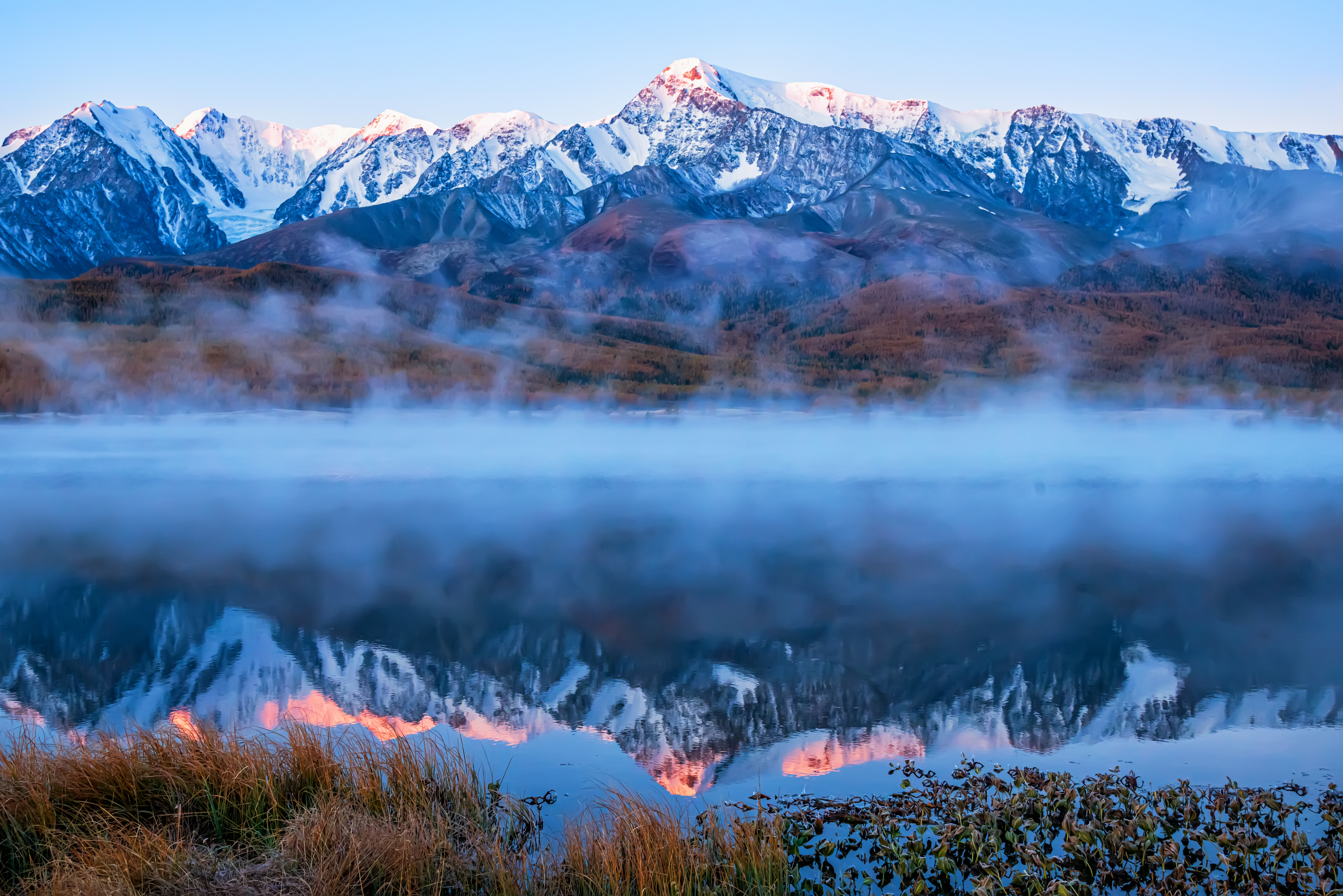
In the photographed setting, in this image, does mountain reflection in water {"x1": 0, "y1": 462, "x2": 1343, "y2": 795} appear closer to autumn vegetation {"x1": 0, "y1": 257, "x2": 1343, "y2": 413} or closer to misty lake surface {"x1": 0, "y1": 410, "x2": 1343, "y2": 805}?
misty lake surface {"x1": 0, "y1": 410, "x2": 1343, "y2": 805}

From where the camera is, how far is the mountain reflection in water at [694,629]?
34.2 feet

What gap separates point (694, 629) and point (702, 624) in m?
0.33

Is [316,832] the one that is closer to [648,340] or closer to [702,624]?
[702,624]

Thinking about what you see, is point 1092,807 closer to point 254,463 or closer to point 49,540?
point 49,540

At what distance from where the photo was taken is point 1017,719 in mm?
10367

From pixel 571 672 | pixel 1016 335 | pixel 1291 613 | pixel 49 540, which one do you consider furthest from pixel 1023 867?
pixel 1016 335

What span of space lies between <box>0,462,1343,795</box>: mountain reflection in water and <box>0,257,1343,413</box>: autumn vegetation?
6982 centimetres

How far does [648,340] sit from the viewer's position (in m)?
134

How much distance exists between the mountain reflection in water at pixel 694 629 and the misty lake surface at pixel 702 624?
8 cm

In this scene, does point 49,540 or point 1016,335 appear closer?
point 49,540

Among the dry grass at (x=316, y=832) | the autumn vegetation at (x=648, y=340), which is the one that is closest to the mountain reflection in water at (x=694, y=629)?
the dry grass at (x=316, y=832)

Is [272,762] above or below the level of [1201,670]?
above

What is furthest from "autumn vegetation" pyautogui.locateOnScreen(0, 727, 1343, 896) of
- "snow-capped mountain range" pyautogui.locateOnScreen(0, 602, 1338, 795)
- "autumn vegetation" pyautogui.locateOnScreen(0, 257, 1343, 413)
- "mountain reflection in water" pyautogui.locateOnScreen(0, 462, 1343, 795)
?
"autumn vegetation" pyautogui.locateOnScreen(0, 257, 1343, 413)

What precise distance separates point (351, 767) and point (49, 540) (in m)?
21.9
